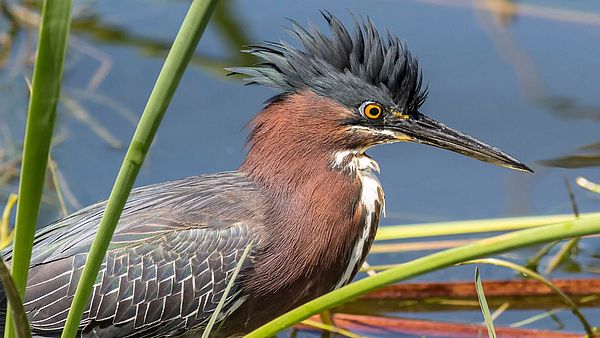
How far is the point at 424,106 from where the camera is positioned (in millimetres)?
6168

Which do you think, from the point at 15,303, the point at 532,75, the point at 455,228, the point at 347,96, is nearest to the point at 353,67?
the point at 347,96

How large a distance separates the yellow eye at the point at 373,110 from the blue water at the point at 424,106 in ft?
5.06

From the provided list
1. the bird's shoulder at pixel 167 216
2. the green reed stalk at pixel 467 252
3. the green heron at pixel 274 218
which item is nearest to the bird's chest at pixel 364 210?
the green heron at pixel 274 218

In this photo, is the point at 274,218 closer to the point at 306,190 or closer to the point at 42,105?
the point at 306,190

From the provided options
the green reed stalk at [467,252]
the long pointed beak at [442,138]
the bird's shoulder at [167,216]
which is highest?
the long pointed beak at [442,138]

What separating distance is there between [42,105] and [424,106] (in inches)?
171

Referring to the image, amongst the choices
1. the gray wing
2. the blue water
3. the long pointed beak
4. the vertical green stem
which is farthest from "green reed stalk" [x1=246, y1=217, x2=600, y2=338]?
the blue water

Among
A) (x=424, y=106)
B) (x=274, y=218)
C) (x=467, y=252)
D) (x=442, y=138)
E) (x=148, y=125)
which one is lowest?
(x=467, y=252)

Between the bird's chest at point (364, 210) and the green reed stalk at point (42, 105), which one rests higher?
the bird's chest at point (364, 210)

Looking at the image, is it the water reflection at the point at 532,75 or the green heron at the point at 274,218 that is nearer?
the green heron at the point at 274,218

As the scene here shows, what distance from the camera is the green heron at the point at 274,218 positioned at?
3705 millimetres

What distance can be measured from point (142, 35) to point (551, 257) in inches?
125

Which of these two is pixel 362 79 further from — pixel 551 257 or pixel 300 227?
pixel 551 257

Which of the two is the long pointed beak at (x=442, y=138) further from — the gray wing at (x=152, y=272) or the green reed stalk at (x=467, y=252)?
the green reed stalk at (x=467, y=252)
